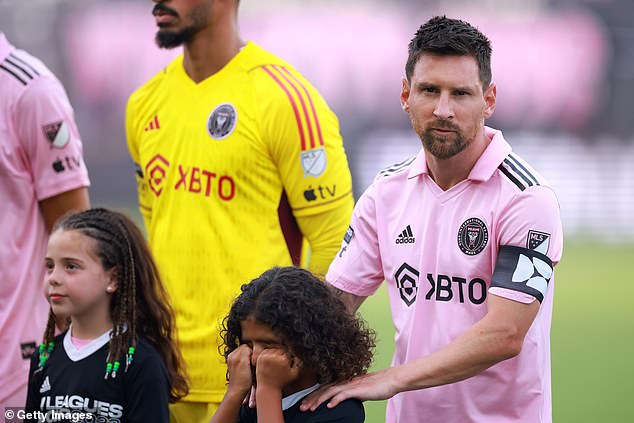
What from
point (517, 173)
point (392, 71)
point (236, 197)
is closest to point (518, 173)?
point (517, 173)

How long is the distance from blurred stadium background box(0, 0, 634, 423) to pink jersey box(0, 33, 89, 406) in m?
13.7

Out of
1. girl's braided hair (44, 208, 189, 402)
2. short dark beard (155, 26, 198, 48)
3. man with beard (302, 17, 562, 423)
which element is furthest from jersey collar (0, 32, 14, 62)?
man with beard (302, 17, 562, 423)

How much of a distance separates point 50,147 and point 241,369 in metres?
1.44

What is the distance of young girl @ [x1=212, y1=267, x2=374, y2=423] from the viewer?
111 inches

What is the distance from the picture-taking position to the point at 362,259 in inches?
129

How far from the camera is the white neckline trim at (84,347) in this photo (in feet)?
11.3

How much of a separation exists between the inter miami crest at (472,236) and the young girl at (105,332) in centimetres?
108

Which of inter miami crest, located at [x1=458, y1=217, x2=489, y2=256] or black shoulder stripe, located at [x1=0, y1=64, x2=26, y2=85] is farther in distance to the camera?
black shoulder stripe, located at [x1=0, y1=64, x2=26, y2=85]

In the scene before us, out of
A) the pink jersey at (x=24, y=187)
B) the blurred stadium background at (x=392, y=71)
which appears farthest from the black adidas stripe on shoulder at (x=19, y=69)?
the blurred stadium background at (x=392, y=71)

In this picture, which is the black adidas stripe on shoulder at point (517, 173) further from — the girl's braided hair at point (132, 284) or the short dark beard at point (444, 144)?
the girl's braided hair at point (132, 284)

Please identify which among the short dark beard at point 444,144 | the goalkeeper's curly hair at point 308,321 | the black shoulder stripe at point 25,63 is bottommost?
the goalkeeper's curly hair at point 308,321

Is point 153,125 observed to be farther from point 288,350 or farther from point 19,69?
point 288,350

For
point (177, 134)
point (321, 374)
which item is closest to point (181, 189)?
point (177, 134)

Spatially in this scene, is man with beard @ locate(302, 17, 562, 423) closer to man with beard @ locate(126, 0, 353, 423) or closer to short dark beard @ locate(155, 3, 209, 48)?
man with beard @ locate(126, 0, 353, 423)
